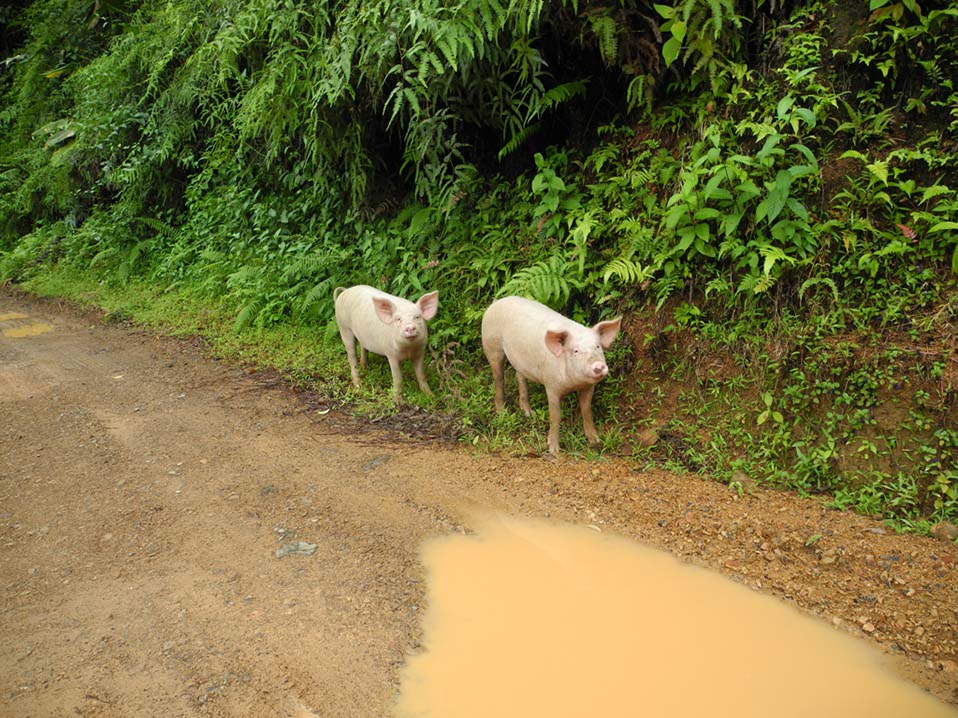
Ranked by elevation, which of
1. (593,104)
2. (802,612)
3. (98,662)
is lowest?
(802,612)

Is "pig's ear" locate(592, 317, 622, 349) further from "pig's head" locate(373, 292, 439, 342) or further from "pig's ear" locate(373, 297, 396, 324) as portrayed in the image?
"pig's ear" locate(373, 297, 396, 324)

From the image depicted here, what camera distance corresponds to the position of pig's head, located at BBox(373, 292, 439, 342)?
5.54 meters

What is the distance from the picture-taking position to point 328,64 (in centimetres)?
657

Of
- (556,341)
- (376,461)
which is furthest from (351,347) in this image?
(556,341)

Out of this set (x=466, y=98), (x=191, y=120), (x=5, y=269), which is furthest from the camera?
(x=5, y=269)

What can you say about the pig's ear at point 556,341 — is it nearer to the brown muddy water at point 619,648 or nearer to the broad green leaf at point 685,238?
the broad green leaf at point 685,238

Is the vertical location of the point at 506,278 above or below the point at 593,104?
below

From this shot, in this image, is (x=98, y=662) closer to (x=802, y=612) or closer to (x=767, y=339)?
(x=802, y=612)

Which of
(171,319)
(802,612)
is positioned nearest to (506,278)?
(802,612)

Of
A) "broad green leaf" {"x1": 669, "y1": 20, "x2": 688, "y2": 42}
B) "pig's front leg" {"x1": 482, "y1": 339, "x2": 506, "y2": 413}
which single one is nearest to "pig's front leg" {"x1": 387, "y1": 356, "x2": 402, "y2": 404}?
"pig's front leg" {"x1": 482, "y1": 339, "x2": 506, "y2": 413}

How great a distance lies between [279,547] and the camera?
3.77 meters

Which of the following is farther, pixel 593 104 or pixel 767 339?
pixel 593 104

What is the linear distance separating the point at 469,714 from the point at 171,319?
7.46 metres

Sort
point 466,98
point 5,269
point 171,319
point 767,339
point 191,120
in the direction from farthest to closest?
point 5,269
point 191,120
point 171,319
point 466,98
point 767,339
